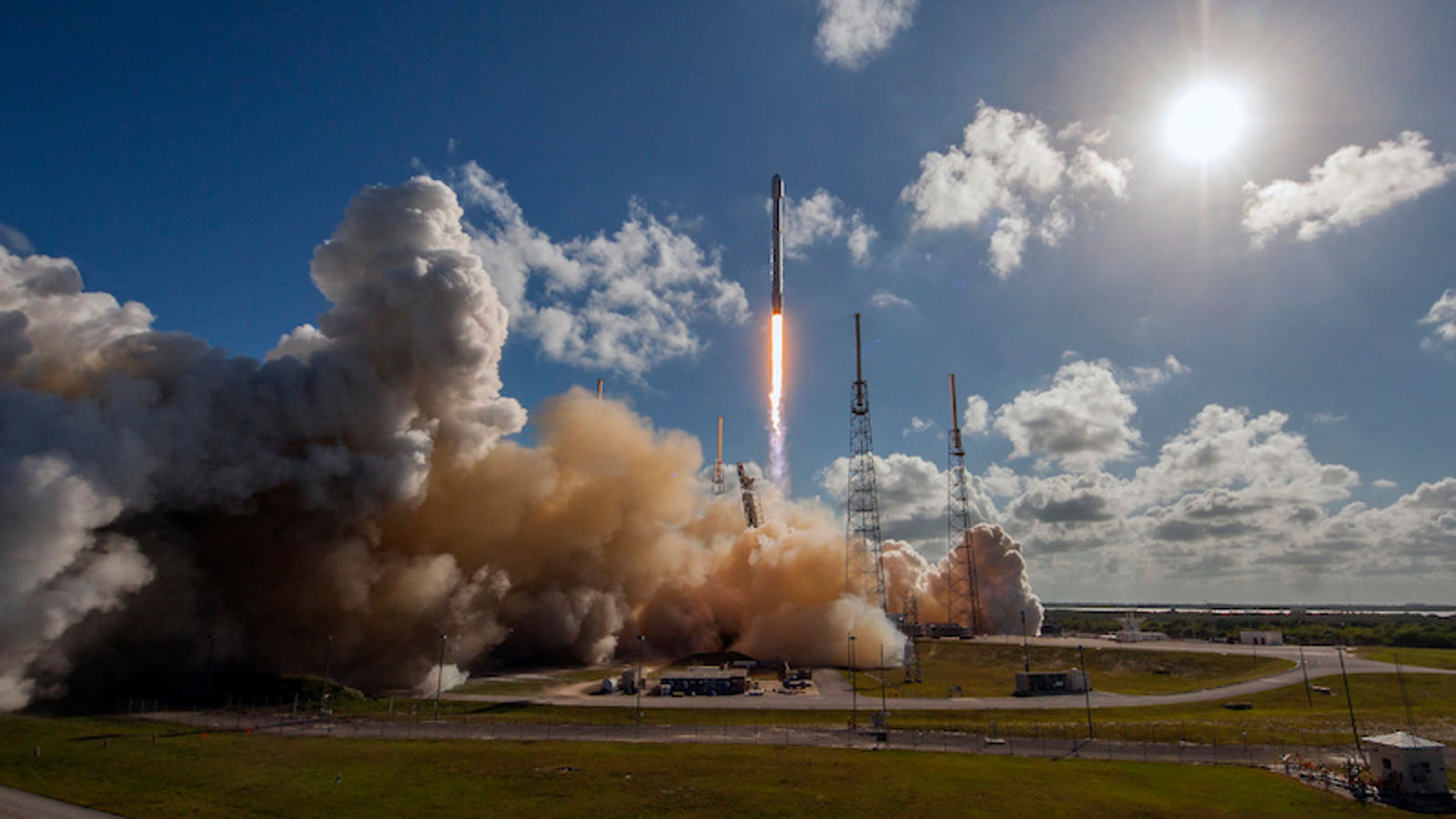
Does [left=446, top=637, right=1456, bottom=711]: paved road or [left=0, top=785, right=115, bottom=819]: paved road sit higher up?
[left=446, top=637, right=1456, bottom=711]: paved road

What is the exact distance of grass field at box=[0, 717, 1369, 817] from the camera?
129 ft

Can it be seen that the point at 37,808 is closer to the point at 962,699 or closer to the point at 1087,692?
the point at 962,699

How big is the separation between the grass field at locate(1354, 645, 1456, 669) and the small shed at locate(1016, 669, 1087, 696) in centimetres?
4002

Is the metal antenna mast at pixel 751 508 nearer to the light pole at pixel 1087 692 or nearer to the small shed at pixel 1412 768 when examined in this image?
the light pole at pixel 1087 692

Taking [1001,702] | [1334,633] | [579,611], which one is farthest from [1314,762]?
[1334,633]

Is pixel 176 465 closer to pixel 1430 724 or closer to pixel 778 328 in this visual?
pixel 778 328

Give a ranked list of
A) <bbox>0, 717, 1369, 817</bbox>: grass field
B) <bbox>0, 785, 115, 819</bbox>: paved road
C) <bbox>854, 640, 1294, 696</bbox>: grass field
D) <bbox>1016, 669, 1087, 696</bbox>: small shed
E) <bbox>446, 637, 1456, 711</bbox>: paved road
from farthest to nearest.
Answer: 1. <bbox>854, 640, 1294, 696</bbox>: grass field
2. <bbox>1016, 669, 1087, 696</bbox>: small shed
3. <bbox>446, 637, 1456, 711</bbox>: paved road
4. <bbox>0, 717, 1369, 817</bbox>: grass field
5. <bbox>0, 785, 115, 819</bbox>: paved road

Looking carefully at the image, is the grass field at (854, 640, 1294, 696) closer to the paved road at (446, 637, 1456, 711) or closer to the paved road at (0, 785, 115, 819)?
the paved road at (446, 637, 1456, 711)

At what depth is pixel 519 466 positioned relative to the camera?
333 feet

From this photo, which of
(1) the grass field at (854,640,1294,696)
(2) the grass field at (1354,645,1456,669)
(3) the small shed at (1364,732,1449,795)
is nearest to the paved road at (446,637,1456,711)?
(1) the grass field at (854,640,1294,696)

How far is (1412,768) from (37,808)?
227 ft

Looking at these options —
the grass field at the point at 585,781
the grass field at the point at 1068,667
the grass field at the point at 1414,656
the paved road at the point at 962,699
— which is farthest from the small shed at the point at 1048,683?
the grass field at the point at 1414,656

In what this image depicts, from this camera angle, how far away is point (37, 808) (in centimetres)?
3800

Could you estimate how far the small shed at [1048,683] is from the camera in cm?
8444
